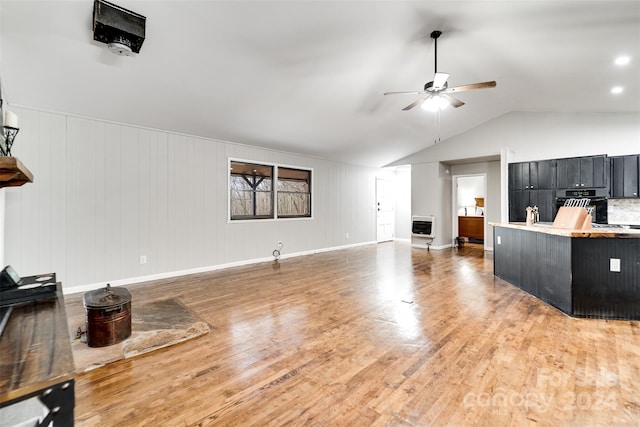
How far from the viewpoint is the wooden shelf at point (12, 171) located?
154 centimetres

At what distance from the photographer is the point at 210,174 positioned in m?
5.26

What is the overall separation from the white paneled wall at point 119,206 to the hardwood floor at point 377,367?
27.9 inches

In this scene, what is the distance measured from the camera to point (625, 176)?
511 centimetres

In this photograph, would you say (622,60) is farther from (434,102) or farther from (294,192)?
(294,192)

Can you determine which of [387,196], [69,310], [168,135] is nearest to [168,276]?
[69,310]

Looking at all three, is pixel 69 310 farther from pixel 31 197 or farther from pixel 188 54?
pixel 188 54

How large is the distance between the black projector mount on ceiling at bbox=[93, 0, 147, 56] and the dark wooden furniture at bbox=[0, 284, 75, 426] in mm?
2294

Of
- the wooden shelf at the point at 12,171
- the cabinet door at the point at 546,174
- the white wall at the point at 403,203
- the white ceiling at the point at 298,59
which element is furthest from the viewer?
the white wall at the point at 403,203

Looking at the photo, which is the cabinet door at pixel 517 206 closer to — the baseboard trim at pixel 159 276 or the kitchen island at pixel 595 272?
the kitchen island at pixel 595 272

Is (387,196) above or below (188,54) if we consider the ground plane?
below

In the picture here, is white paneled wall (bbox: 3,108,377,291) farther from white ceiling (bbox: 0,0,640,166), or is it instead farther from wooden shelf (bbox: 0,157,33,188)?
wooden shelf (bbox: 0,157,33,188)

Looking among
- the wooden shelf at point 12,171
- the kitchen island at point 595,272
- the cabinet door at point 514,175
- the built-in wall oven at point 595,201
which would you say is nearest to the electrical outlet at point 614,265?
the kitchen island at point 595,272

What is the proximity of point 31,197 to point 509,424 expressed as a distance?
5229mm

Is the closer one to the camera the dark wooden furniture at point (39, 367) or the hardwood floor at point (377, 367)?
the dark wooden furniture at point (39, 367)
